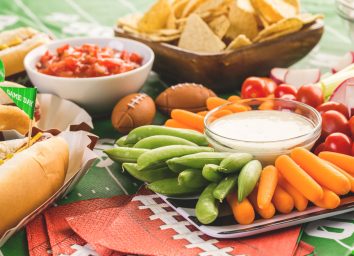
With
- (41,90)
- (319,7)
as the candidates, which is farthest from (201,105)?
(319,7)

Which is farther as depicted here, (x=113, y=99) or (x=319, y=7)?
(x=319, y=7)

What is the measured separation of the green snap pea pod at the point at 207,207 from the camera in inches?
71.6

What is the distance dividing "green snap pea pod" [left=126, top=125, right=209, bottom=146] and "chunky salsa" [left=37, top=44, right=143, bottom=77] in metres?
0.59

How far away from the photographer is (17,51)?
3.03 meters

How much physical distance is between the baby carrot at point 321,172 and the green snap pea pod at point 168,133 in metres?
0.38

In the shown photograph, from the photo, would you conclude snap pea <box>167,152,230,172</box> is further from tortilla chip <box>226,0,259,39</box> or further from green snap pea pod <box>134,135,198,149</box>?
tortilla chip <box>226,0,259,39</box>

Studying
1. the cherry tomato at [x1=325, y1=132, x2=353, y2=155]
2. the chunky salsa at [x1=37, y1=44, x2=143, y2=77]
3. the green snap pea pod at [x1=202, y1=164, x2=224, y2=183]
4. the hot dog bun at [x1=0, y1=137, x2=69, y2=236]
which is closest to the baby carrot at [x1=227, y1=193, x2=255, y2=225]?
the green snap pea pod at [x1=202, y1=164, x2=224, y2=183]

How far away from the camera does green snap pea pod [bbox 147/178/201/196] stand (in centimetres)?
199

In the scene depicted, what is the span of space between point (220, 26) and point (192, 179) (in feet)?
4.52

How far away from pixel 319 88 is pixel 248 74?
19.6 inches

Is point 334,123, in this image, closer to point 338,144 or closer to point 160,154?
point 338,144

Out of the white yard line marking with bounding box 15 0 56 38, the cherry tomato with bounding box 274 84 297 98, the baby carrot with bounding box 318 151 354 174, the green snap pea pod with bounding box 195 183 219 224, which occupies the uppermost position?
the baby carrot with bounding box 318 151 354 174

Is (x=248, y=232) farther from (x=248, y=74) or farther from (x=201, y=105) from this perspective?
(x=248, y=74)

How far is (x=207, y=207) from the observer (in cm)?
185
